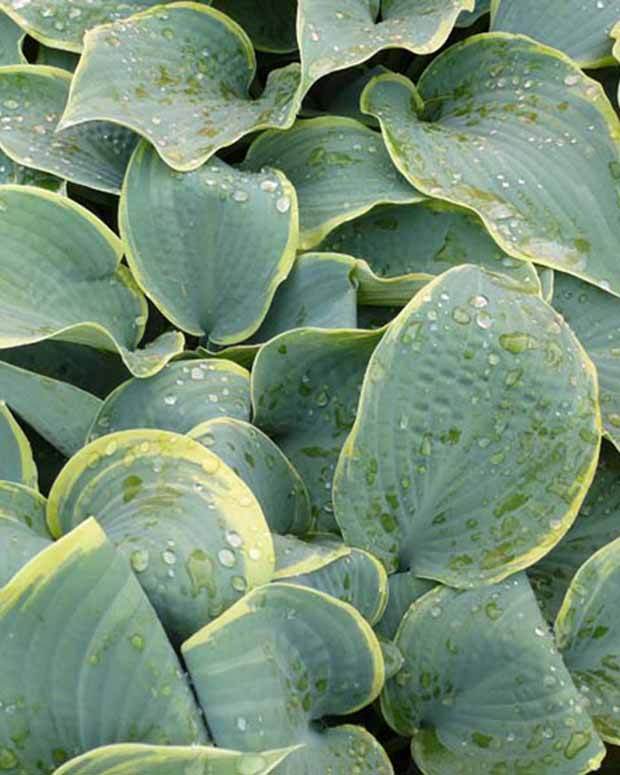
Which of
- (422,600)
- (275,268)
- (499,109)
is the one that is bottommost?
(422,600)

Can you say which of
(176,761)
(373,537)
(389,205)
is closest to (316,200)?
(389,205)

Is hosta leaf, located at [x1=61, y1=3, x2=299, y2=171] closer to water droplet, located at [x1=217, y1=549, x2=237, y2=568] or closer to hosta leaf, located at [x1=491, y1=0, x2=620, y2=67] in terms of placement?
hosta leaf, located at [x1=491, y1=0, x2=620, y2=67]

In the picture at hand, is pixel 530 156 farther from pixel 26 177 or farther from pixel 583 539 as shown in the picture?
pixel 26 177

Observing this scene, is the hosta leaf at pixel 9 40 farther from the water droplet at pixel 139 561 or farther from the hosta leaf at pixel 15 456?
the water droplet at pixel 139 561

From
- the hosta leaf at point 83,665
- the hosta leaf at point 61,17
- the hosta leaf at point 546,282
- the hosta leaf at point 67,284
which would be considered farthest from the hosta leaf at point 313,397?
the hosta leaf at point 61,17

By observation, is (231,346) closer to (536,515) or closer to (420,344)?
(420,344)
